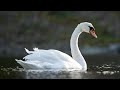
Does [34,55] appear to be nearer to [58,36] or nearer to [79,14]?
[58,36]

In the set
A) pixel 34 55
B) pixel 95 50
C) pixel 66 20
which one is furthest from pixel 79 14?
pixel 34 55

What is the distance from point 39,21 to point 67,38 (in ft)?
13.0

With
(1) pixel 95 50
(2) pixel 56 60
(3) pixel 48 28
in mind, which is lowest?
(2) pixel 56 60

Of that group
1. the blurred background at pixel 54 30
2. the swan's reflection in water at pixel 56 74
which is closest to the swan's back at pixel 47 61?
the swan's reflection in water at pixel 56 74

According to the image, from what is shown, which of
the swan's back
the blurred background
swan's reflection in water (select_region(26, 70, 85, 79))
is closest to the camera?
swan's reflection in water (select_region(26, 70, 85, 79))

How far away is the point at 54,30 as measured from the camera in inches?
1444

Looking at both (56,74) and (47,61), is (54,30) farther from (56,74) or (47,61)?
(56,74)

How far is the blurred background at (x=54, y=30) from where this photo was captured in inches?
1319

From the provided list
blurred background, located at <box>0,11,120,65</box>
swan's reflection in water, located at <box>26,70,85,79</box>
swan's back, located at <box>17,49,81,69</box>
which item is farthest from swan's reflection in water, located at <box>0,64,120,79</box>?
blurred background, located at <box>0,11,120,65</box>

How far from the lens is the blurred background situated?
110ft

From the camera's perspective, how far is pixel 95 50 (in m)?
32.0

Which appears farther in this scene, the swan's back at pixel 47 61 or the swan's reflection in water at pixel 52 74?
the swan's back at pixel 47 61

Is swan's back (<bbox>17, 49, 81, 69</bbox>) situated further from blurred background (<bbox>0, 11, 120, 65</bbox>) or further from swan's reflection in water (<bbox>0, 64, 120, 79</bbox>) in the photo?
blurred background (<bbox>0, 11, 120, 65</bbox>)

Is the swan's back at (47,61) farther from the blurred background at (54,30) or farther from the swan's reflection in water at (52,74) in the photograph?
the blurred background at (54,30)
